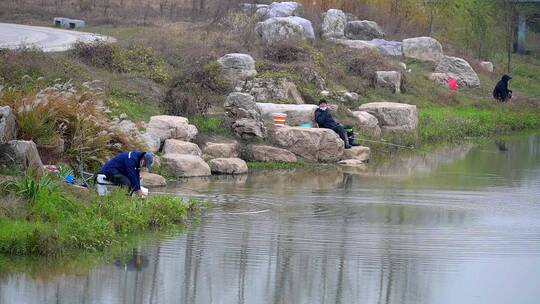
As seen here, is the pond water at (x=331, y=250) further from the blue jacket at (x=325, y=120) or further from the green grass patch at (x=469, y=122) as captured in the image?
the green grass patch at (x=469, y=122)

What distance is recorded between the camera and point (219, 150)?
2831 cm

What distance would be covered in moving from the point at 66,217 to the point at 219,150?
10525mm

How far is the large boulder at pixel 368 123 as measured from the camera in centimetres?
3444

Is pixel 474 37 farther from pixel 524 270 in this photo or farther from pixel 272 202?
pixel 524 270

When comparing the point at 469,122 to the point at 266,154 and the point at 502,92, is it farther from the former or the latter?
the point at 266,154

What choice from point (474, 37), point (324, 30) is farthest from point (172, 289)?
point (474, 37)

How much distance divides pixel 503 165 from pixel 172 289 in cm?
1901

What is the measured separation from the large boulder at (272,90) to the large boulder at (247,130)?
450 cm

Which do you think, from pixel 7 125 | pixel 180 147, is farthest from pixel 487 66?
pixel 7 125

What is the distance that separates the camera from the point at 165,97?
3164 centimetres

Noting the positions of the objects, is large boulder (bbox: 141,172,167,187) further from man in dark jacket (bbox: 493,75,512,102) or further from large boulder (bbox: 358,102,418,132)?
man in dark jacket (bbox: 493,75,512,102)

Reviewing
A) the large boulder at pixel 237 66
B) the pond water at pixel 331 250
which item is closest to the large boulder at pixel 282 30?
the large boulder at pixel 237 66

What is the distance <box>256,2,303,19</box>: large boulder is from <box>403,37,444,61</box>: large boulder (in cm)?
508

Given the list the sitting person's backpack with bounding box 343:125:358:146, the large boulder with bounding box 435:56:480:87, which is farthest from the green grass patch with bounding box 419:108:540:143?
the sitting person's backpack with bounding box 343:125:358:146
